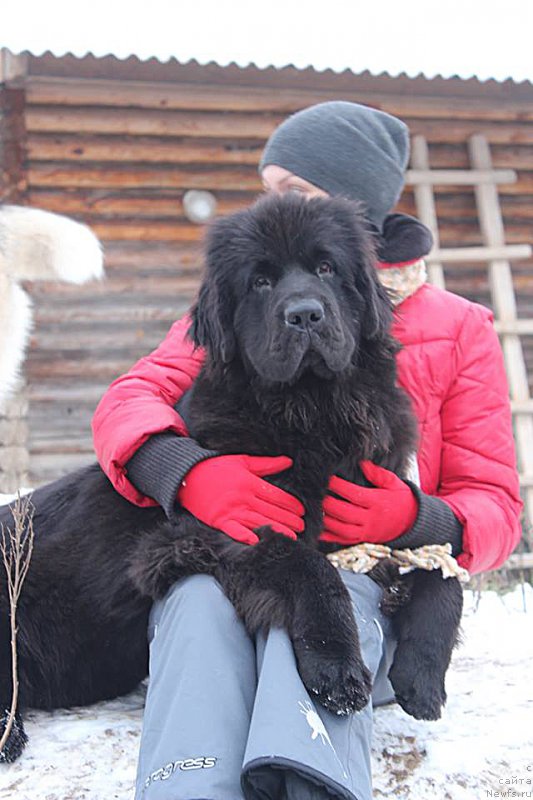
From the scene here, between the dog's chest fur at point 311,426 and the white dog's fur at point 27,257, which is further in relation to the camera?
the white dog's fur at point 27,257

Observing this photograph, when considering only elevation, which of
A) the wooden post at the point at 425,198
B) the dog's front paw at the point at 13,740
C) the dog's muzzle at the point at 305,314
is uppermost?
the wooden post at the point at 425,198

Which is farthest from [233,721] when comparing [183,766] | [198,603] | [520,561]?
[520,561]

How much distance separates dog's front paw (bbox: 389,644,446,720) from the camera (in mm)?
2000

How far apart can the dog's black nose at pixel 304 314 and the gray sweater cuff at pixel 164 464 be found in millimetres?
386

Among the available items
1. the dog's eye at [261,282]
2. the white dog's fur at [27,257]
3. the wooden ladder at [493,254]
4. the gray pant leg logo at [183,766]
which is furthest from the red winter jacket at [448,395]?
the wooden ladder at [493,254]

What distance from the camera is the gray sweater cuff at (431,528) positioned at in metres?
2.26

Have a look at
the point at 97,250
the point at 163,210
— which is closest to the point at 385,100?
the point at 163,210

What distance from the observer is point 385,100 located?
728 centimetres

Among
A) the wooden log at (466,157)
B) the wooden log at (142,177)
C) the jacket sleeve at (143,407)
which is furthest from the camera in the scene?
the wooden log at (466,157)

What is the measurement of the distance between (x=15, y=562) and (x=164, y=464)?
441 mm

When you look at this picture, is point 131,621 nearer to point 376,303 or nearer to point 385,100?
point 376,303

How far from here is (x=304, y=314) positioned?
214 cm

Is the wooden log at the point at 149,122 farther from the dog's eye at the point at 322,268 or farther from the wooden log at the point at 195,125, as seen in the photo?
the dog's eye at the point at 322,268

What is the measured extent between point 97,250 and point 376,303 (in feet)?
9.69
